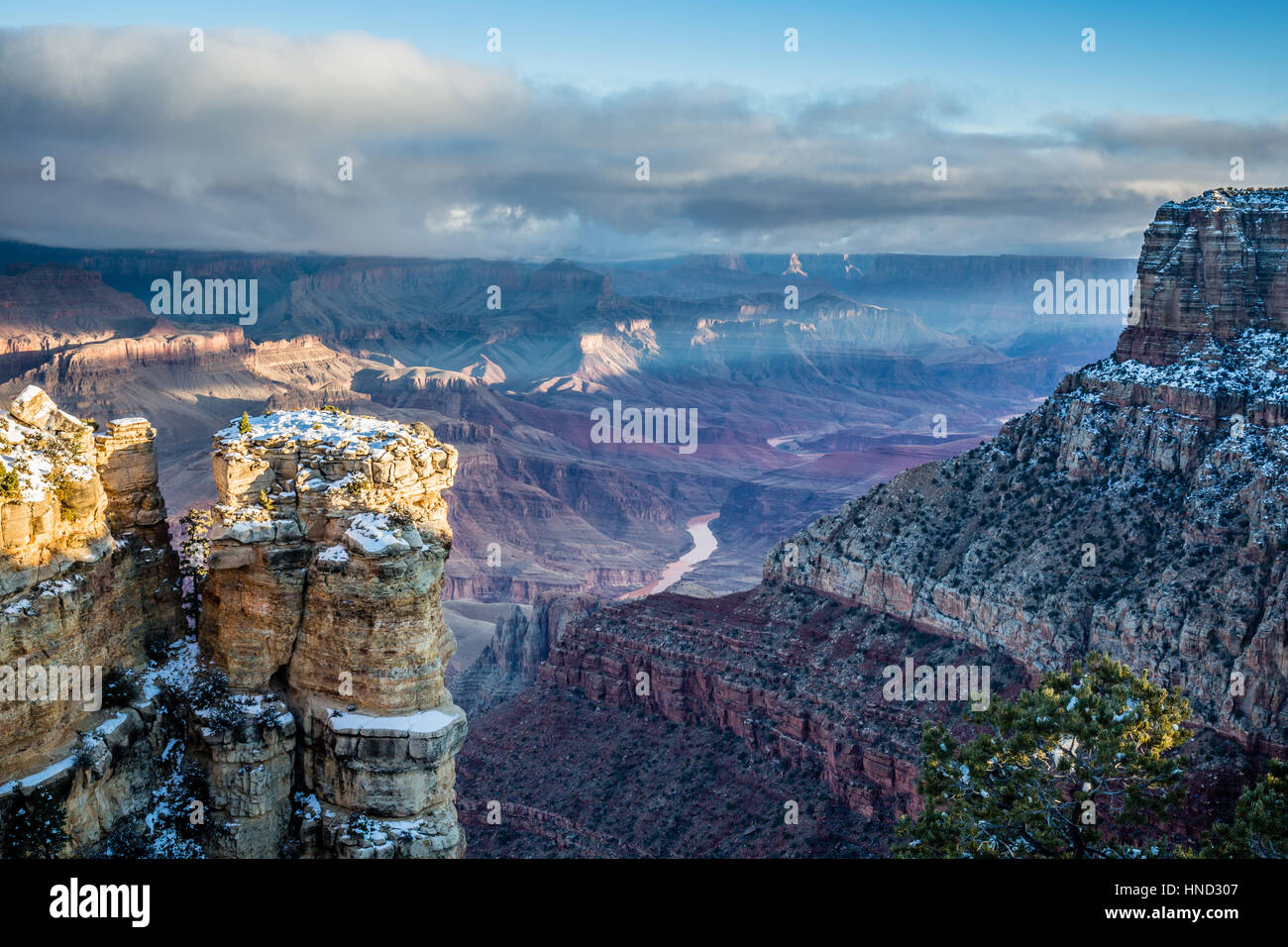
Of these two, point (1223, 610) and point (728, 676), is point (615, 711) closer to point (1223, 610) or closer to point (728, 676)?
point (728, 676)

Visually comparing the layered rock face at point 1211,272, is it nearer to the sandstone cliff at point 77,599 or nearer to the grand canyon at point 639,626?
the grand canyon at point 639,626

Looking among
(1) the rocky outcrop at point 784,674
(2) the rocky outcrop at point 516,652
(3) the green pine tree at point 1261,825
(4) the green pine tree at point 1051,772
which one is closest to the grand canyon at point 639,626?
(1) the rocky outcrop at point 784,674

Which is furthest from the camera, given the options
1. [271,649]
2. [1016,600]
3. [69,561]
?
[1016,600]

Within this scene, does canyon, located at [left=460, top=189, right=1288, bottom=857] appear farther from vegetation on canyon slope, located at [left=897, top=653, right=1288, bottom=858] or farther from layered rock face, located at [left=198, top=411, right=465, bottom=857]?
layered rock face, located at [left=198, top=411, right=465, bottom=857]

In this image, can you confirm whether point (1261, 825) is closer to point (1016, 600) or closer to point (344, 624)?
point (344, 624)

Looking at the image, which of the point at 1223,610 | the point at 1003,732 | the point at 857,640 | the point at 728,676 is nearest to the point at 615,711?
the point at 728,676

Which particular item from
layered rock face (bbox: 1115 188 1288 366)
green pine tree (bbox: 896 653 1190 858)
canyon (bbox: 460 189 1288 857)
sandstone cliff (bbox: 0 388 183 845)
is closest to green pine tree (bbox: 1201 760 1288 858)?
green pine tree (bbox: 896 653 1190 858)

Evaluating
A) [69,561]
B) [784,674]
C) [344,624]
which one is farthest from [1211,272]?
[69,561]
